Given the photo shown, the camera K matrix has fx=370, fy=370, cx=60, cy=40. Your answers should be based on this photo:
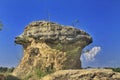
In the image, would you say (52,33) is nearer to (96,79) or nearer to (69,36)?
(69,36)

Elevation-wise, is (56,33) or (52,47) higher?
(56,33)

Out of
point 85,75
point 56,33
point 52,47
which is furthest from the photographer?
point 52,47

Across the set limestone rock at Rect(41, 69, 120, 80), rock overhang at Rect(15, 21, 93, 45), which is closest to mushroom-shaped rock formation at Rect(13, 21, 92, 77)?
rock overhang at Rect(15, 21, 93, 45)

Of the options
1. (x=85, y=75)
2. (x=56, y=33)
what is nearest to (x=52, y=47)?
(x=56, y=33)

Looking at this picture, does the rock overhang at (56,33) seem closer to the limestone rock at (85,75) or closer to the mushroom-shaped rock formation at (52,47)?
the mushroom-shaped rock formation at (52,47)

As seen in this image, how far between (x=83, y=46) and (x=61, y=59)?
2.14 m

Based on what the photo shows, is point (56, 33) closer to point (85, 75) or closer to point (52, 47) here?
point (52, 47)

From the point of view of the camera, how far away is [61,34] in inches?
1101

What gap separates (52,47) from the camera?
93.8ft

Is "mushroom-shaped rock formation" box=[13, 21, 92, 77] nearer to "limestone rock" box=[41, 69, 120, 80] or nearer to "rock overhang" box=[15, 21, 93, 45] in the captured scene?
"rock overhang" box=[15, 21, 93, 45]

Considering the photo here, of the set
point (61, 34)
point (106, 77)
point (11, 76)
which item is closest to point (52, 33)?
point (61, 34)

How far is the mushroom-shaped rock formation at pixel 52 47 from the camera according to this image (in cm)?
2783

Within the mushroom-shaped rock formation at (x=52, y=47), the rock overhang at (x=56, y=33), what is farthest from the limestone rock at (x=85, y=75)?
the rock overhang at (x=56, y=33)

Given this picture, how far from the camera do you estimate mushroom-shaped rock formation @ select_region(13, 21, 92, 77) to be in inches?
1096
